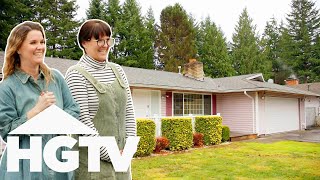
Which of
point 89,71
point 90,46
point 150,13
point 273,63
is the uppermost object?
point 150,13

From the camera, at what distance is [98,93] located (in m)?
1.70

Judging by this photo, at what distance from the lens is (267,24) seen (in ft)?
139

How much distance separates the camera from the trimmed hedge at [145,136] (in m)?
8.88

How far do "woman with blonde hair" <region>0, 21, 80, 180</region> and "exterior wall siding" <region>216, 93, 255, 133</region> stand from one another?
1441 centimetres

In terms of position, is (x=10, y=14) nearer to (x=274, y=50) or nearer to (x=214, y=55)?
(x=214, y=55)

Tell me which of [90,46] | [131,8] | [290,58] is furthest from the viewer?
[290,58]

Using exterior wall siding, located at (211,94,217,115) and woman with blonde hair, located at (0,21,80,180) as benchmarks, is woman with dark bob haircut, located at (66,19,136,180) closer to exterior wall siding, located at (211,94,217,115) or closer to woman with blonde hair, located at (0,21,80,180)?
woman with blonde hair, located at (0,21,80,180)

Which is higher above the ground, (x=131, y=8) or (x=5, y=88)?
(x=131, y=8)

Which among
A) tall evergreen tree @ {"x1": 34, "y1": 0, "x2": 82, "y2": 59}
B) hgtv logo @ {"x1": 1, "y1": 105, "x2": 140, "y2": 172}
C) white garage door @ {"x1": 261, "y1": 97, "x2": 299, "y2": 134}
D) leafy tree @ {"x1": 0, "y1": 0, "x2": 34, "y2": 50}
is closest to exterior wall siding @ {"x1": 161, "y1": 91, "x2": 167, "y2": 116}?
white garage door @ {"x1": 261, "y1": 97, "x2": 299, "y2": 134}

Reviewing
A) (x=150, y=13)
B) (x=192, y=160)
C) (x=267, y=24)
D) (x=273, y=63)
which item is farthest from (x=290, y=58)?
(x=192, y=160)

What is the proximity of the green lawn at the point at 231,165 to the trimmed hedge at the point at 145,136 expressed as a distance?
1.13 feet

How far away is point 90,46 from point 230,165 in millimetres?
6399

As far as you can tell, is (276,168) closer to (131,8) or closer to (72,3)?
(72,3)

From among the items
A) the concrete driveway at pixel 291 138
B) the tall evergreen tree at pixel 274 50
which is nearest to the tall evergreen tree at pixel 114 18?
the concrete driveway at pixel 291 138
